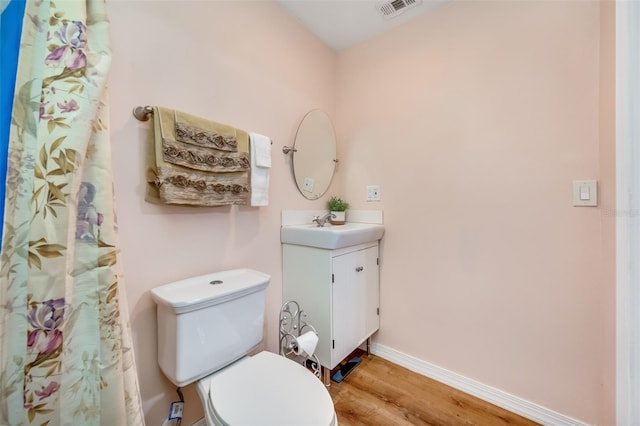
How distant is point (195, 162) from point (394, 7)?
1538 mm

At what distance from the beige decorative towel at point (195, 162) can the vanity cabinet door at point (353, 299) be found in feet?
2.32

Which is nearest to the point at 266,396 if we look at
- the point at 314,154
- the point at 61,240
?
the point at 61,240

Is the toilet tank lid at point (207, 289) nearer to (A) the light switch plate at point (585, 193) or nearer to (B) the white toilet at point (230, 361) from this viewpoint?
(B) the white toilet at point (230, 361)

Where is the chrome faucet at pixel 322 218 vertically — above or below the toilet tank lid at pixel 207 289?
above

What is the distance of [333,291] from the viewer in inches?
58.0

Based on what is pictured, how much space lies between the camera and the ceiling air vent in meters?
1.57

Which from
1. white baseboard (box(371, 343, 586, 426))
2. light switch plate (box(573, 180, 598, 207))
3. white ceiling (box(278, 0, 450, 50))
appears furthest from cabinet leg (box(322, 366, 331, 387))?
white ceiling (box(278, 0, 450, 50))

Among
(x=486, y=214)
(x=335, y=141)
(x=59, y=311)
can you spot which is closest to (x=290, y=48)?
(x=335, y=141)

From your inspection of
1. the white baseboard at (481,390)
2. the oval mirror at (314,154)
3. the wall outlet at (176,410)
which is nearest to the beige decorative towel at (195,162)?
the oval mirror at (314,154)

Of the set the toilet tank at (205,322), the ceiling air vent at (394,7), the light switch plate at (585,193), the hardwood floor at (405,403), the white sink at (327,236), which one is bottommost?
the hardwood floor at (405,403)

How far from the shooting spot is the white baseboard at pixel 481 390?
1286mm

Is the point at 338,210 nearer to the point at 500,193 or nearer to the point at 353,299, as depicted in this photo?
the point at 353,299

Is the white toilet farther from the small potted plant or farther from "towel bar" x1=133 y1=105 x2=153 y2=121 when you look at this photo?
the small potted plant

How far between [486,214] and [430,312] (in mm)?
690
